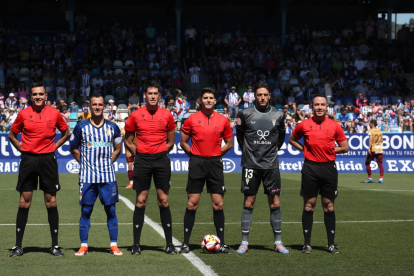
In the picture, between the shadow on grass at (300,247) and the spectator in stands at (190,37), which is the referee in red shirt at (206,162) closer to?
the shadow on grass at (300,247)

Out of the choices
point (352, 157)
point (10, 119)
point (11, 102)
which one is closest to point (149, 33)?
point (11, 102)

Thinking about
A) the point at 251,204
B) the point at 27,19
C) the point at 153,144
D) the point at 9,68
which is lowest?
the point at 251,204

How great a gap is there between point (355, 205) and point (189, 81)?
19.8m

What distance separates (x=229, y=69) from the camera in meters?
32.6

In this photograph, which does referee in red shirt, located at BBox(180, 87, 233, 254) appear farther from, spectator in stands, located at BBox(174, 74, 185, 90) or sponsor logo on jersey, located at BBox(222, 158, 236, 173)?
spectator in stands, located at BBox(174, 74, 185, 90)

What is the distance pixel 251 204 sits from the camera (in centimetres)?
830

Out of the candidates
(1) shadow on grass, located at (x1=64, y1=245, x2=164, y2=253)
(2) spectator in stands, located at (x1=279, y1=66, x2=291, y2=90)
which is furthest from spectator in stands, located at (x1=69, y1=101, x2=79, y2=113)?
(1) shadow on grass, located at (x1=64, y1=245, x2=164, y2=253)

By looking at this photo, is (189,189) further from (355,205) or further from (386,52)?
(386,52)

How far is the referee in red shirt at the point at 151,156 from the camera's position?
8.12 m

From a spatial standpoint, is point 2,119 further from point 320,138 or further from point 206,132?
point 320,138

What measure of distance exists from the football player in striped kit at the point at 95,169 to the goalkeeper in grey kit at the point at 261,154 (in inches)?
67.5

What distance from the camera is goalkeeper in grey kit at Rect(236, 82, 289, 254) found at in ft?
26.8

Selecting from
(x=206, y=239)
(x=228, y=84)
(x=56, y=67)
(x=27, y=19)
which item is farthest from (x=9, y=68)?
(x=206, y=239)

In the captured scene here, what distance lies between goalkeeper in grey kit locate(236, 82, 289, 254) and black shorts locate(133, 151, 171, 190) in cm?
104
